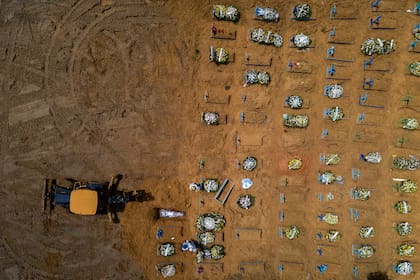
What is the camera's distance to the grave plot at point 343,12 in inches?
547

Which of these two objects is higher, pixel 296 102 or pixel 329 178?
pixel 296 102

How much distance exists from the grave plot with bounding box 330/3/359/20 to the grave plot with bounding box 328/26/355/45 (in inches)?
19.3

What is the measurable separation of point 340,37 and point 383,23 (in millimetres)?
2013

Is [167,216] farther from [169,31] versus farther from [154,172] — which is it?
[169,31]

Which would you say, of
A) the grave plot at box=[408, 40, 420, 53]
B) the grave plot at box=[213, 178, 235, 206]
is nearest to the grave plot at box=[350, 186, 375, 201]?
the grave plot at box=[213, 178, 235, 206]

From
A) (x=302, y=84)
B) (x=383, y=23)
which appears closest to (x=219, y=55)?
(x=302, y=84)

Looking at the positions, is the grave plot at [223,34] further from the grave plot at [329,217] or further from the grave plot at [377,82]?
the grave plot at [329,217]

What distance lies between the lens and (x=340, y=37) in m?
13.9

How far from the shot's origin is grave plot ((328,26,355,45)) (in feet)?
45.7

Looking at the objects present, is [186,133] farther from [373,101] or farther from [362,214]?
[362,214]

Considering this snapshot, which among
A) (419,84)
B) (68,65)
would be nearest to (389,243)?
(419,84)

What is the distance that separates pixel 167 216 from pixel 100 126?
5025 millimetres

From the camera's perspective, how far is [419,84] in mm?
14047

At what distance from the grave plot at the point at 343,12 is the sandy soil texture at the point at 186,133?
6cm
